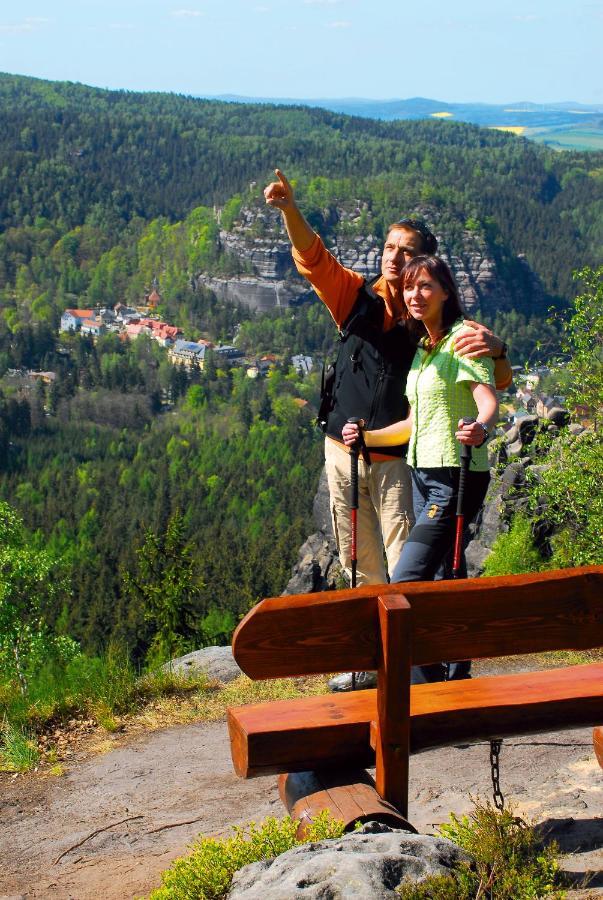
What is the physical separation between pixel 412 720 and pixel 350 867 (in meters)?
0.77

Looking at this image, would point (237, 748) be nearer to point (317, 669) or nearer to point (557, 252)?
point (317, 669)

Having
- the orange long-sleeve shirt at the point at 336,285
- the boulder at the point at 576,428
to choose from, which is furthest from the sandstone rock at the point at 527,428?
the orange long-sleeve shirt at the point at 336,285

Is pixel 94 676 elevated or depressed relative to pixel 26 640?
elevated

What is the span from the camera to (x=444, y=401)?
14.0 feet

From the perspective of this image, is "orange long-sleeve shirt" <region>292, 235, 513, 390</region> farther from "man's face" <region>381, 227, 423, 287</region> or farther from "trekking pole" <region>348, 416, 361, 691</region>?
"trekking pole" <region>348, 416, 361, 691</region>

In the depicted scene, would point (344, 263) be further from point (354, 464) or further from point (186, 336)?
point (354, 464)

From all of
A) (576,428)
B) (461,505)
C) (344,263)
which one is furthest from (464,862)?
(344,263)

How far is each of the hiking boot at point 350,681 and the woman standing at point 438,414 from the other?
103 centimetres

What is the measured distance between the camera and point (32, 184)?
183 m

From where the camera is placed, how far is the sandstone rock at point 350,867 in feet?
8.86

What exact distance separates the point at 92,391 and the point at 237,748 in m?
121

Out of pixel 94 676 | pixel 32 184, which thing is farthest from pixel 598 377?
pixel 32 184

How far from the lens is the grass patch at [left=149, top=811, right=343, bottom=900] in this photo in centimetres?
308

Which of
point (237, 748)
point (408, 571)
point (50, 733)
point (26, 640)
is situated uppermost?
point (408, 571)
